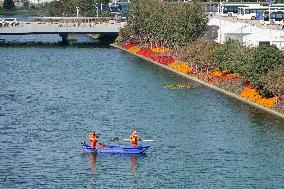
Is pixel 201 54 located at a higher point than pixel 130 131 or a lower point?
higher

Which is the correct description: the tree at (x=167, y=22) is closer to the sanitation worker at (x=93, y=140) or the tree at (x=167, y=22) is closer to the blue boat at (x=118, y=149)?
the sanitation worker at (x=93, y=140)

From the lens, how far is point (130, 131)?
7388 centimetres

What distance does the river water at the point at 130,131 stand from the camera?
59.7 metres

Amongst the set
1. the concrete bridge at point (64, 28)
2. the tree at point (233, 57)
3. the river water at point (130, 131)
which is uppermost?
the tree at point (233, 57)

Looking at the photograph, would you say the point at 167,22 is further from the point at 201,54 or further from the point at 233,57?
the point at 233,57

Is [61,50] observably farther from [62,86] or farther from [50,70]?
[62,86]

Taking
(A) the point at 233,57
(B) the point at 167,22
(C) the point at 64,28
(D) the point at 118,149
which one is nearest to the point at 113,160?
(D) the point at 118,149

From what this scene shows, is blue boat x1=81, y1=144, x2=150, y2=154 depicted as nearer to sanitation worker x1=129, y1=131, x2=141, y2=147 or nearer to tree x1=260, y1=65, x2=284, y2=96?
sanitation worker x1=129, y1=131, x2=141, y2=147

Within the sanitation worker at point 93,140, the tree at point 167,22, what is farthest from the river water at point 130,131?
the tree at point 167,22

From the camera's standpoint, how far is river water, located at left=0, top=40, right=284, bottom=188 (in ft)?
196

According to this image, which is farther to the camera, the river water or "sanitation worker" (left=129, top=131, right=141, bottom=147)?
"sanitation worker" (left=129, top=131, right=141, bottom=147)

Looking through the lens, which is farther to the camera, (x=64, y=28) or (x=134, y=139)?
(x=64, y=28)

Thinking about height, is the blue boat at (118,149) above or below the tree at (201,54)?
below

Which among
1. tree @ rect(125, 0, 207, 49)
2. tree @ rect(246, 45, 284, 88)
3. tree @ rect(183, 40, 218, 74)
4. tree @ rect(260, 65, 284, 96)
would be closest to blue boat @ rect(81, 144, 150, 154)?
tree @ rect(260, 65, 284, 96)
